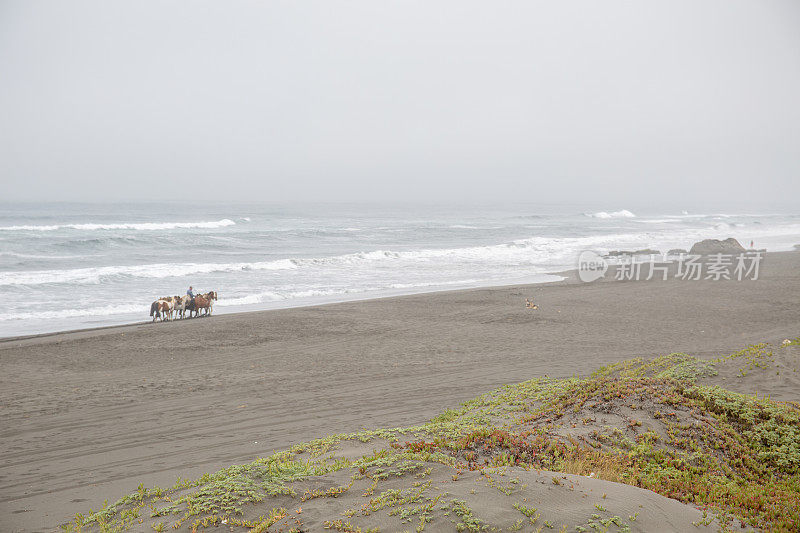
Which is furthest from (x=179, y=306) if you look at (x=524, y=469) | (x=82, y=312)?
(x=524, y=469)

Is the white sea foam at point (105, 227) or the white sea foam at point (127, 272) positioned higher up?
the white sea foam at point (105, 227)

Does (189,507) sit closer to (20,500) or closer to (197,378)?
(20,500)

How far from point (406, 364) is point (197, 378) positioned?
4657 millimetres

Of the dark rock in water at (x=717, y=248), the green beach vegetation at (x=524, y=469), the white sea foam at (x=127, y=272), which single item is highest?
the dark rock in water at (x=717, y=248)

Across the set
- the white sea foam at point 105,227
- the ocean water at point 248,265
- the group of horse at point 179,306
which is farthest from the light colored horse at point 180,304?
the white sea foam at point 105,227

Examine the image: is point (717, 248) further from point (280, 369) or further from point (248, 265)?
point (280, 369)

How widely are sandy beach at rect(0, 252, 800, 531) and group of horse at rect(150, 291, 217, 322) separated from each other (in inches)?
44.5

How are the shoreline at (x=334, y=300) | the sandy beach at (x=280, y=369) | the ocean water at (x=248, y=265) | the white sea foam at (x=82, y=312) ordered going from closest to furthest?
the sandy beach at (x=280, y=369), the shoreline at (x=334, y=300), the white sea foam at (x=82, y=312), the ocean water at (x=248, y=265)

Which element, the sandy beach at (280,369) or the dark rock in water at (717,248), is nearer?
the sandy beach at (280,369)

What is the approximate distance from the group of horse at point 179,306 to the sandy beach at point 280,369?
3.71ft

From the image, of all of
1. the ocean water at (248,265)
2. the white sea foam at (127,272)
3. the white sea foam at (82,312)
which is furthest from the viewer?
the white sea foam at (127,272)

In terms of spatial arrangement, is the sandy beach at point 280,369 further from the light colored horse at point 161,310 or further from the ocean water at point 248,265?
the ocean water at point 248,265

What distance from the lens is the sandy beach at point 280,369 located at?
725cm

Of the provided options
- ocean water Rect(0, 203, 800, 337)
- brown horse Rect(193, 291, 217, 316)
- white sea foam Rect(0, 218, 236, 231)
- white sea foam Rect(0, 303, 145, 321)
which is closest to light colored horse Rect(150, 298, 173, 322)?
brown horse Rect(193, 291, 217, 316)
